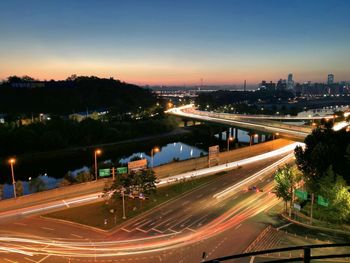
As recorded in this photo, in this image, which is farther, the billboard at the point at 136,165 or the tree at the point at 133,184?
the billboard at the point at 136,165

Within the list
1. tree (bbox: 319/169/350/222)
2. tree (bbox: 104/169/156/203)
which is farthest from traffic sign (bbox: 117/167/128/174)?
tree (bbox: 319/169/350/222)

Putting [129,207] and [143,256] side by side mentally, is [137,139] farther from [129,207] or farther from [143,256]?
[143,256]

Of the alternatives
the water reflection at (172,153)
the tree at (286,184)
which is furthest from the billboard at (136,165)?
the water reflection at (172,153)

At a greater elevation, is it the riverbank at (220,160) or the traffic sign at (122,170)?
the traffic sign at (122,170)

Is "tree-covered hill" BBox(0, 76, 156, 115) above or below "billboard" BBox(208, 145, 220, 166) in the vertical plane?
above

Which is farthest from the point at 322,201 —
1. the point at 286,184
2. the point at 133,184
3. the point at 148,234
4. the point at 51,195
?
the point at 51,195

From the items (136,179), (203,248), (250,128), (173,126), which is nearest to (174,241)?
(203,248)

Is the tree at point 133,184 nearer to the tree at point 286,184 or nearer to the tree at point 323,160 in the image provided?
the tree at point 286,184

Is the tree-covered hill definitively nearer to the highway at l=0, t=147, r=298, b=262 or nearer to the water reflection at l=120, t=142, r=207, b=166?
the water reflection at l=120, t=142, r=207, b=166

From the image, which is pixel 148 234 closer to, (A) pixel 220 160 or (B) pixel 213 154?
(B) pixel 213 154
